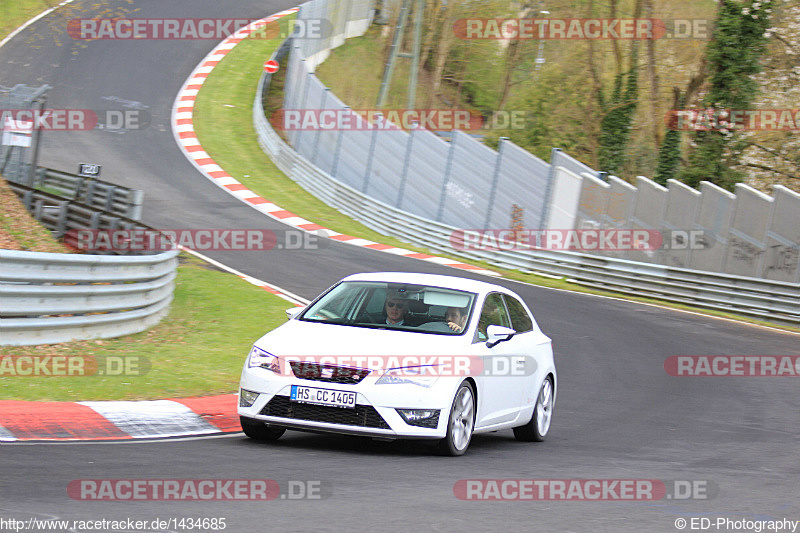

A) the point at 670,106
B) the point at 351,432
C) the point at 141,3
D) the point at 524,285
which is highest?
the point at 141,3

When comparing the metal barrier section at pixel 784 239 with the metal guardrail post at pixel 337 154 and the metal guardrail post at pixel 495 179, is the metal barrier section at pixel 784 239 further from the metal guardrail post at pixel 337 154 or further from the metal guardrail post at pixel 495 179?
the metal guardrail post at pixel 337 154

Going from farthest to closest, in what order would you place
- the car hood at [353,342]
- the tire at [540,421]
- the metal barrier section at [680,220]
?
the metal barrier section at [680,220]
the tire at [540,421]
the car hood at [353,342]

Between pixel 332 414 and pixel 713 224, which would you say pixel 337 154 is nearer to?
pixel 713 224

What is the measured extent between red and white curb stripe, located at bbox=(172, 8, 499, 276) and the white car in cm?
1521

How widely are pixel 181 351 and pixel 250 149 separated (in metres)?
22.9

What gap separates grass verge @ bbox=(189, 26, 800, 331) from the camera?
2509 centimetres

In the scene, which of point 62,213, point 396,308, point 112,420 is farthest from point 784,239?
point 112,420

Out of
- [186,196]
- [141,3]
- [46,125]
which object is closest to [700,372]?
[186,196]

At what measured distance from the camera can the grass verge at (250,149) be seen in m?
25.1

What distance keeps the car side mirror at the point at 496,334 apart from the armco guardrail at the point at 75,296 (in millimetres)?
5185

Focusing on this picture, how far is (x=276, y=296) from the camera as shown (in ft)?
61.9

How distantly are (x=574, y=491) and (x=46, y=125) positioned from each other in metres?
30.7

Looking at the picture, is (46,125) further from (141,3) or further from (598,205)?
(598,205)

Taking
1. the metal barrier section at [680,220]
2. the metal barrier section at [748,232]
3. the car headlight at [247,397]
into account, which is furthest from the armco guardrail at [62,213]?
the metal barrier section at [748,232]
